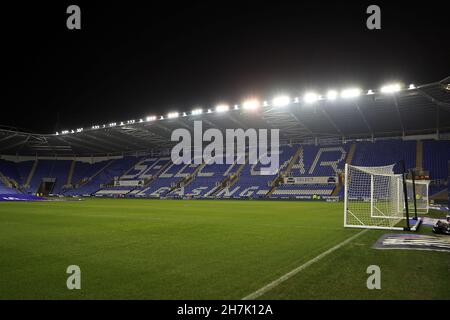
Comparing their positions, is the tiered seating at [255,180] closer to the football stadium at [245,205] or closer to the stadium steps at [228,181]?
the football stadium at [245,205]

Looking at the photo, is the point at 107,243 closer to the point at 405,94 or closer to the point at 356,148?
the point at 405,94

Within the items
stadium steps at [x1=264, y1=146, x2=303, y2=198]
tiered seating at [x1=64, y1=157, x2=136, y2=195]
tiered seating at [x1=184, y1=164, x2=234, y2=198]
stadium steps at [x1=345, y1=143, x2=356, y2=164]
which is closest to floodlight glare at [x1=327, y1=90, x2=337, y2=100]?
stadium steps at [x1=345, y1=143, x2=356, y2=164]

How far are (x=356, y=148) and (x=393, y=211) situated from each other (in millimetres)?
28370

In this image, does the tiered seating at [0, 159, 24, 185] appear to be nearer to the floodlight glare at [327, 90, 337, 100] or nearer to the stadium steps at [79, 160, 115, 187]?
the stadium steps at [79, 160, 115, 187]

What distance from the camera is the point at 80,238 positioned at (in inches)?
342

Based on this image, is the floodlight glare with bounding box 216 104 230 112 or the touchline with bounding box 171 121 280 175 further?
the touchline with bounding box 171 121 280 175

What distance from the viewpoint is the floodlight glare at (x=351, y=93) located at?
99.0ft

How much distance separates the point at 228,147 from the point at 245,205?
86.9ft

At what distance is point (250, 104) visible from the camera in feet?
117

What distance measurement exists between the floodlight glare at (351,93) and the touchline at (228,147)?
14.9m

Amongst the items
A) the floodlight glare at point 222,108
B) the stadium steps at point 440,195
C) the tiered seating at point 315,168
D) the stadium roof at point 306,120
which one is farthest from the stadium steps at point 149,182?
the stadium steps at point 440,195

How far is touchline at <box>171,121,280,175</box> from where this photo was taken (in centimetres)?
4644

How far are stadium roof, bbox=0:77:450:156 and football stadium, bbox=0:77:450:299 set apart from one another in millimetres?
217
